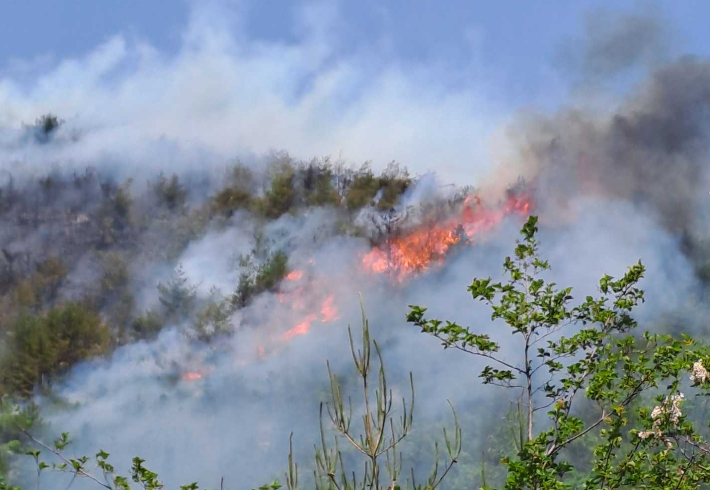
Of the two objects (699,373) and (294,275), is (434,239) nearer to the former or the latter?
(294,275)

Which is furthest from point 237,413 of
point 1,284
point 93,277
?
point 1,284

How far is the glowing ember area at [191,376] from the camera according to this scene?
2941 centimetres

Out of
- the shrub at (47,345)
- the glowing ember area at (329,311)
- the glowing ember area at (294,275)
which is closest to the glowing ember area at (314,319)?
the glowing ember area at (329,311)

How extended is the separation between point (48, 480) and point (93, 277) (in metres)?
12.1

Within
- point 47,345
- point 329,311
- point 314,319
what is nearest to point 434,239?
point 329,311

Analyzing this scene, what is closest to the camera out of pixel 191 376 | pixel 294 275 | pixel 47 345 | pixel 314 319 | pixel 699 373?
pixel 699 373

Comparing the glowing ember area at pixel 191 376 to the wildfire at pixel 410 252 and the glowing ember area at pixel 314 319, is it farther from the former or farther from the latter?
the wildfire at pixel 410 252

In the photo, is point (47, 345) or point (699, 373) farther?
point (47, 345)

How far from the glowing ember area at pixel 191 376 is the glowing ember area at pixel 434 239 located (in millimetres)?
7545

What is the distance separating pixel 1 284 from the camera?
3331cm

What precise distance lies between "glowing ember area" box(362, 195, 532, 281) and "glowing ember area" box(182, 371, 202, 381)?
7.54m

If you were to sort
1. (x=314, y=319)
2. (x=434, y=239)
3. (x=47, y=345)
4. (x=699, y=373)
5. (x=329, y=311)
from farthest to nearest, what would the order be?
(x=434, y=239) < (x=329, y=311) < (x=314, y=319) < (x=47, y=345) < (x=699, y=373)

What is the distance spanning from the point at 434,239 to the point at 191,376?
33.4ft

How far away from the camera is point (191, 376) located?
29547mm
